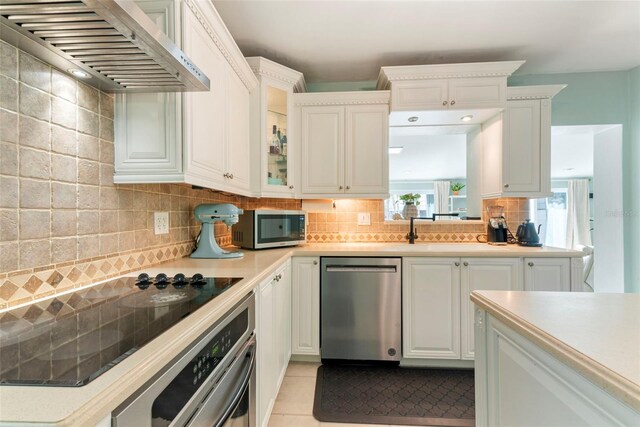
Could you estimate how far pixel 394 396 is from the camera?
182 centimetres

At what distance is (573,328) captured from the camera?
0.70 m

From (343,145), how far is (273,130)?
0.59m

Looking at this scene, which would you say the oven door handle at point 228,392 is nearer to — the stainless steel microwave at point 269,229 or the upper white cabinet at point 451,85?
the stainless steel microwave at point 269,229

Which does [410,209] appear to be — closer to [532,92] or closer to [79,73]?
[532,92]

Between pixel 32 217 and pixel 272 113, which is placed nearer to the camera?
pixel 32 217

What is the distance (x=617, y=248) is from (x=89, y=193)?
3835mm

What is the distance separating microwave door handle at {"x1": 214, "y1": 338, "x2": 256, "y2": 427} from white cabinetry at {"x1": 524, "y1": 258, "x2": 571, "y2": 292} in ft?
6.30

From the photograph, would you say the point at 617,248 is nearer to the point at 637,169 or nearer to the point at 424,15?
the point at 637,169

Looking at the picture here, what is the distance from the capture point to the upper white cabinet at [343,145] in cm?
236

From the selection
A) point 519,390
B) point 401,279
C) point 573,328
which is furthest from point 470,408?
point 573,328

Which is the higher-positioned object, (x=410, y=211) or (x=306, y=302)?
(x=410, y=211)

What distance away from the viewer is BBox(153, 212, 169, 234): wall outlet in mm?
1509

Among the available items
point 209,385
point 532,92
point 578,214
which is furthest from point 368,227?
point 578,214

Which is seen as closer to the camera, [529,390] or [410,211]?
[529,390]
